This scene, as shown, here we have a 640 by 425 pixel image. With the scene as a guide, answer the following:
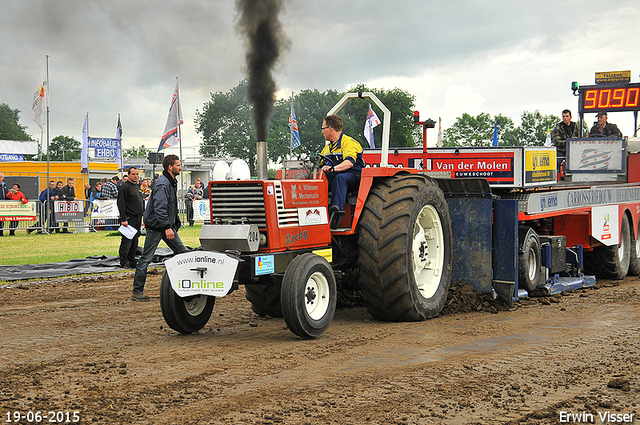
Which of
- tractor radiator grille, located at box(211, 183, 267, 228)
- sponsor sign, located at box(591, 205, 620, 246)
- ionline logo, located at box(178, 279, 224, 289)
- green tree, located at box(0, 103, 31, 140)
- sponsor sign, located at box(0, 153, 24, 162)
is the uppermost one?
green tree, located at box(0, 103, 31, 140)

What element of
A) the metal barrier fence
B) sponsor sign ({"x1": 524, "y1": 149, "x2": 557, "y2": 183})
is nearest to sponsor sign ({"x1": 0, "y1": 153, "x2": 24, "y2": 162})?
the metal barrier fence

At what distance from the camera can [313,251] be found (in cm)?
685

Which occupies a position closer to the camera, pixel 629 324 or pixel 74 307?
pixel 629 324

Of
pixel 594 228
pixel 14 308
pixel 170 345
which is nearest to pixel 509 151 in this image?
pixel 594 228

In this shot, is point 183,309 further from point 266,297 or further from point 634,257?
point 634,257

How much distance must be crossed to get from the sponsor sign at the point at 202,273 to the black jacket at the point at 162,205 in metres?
2.55

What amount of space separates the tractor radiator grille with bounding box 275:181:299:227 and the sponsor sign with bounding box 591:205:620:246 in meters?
5.93

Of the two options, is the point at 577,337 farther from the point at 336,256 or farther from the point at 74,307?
the point at 74,307

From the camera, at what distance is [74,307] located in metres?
8.96

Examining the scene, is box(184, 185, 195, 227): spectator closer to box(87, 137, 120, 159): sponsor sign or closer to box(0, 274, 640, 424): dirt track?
box(87, 137, 120, 159): sponsor sign

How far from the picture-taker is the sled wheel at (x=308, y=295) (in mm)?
6094

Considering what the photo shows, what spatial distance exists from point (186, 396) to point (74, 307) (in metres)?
4.95

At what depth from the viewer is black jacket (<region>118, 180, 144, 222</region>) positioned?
12227 mm

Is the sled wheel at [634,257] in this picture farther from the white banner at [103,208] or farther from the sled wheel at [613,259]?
the white banner at [103,208]
